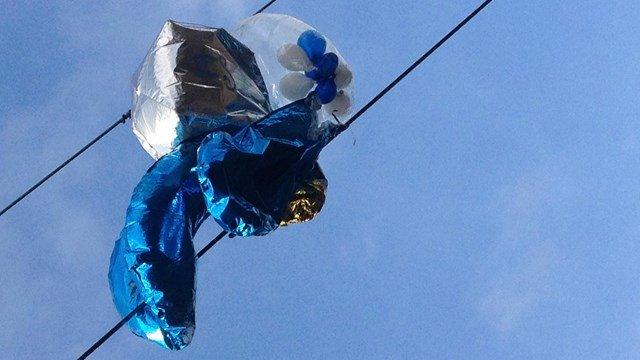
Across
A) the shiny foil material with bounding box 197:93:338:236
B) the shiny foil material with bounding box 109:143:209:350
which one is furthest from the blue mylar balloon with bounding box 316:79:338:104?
the shiny foil material with bounding box 109:143:209:350

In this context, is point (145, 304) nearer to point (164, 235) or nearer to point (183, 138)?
point (164, 235)

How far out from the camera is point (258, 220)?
3191 millimetres

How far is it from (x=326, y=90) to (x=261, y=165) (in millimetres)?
570

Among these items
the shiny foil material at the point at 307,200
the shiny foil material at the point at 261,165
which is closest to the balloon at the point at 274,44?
the shiny foil material at the point at 307,200

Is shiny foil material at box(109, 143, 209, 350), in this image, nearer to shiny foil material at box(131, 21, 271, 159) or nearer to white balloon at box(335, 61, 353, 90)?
shiny foil material at box(131, 21, 271, 159)

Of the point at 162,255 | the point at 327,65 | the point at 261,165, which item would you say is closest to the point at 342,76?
the point at 327,65

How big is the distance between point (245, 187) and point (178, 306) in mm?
402

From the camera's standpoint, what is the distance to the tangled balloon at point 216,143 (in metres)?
3.20

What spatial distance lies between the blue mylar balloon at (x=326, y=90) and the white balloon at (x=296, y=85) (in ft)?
0.12

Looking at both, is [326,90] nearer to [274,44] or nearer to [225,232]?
[274,44]

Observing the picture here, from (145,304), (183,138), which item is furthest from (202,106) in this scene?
(145,304)

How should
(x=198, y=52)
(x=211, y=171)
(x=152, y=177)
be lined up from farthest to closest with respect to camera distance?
(x=198, y=52), (x=152, y=177), (x=211, y=171)

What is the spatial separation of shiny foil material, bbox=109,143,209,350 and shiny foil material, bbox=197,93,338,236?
212mm

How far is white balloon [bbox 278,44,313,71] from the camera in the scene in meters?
3.79
